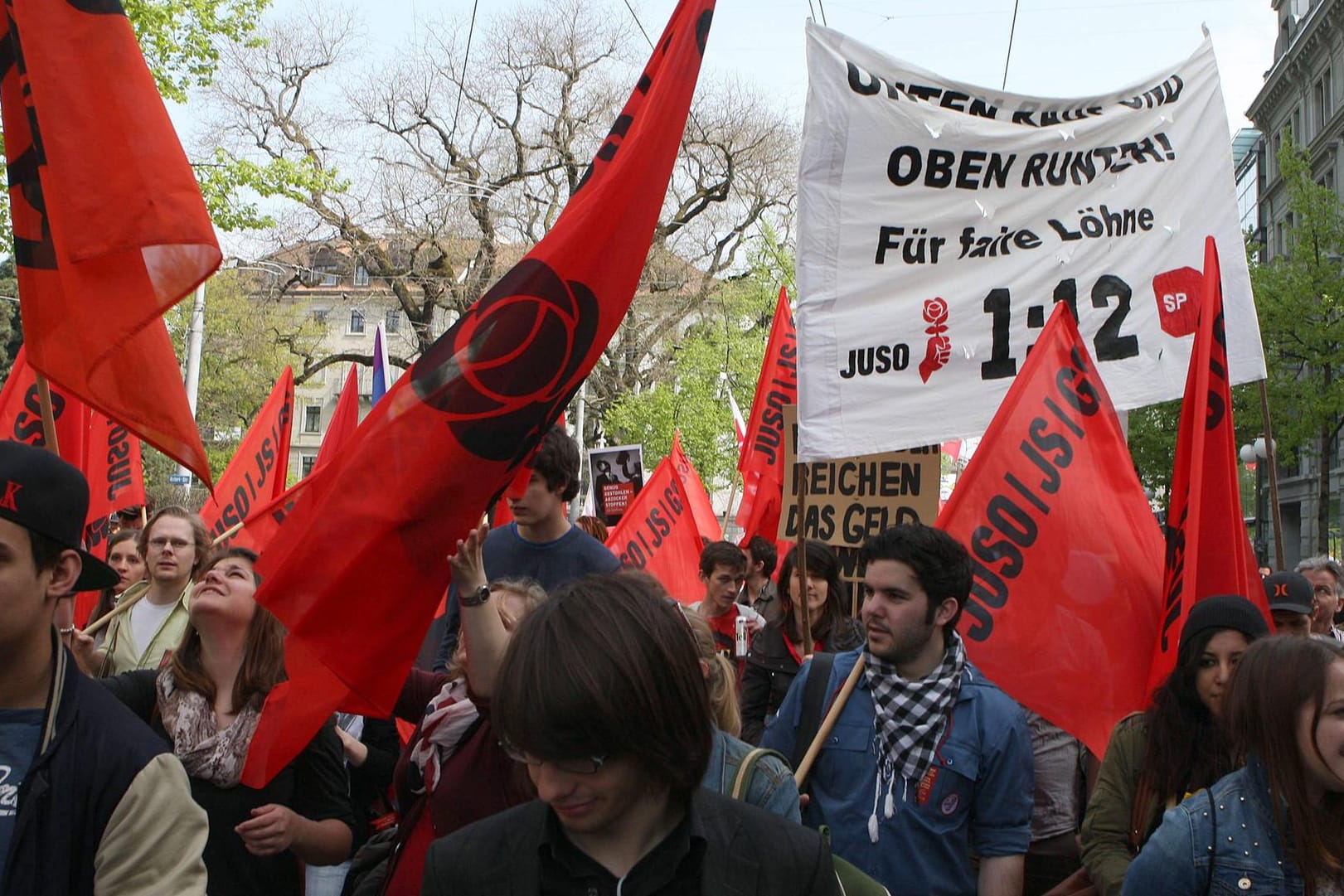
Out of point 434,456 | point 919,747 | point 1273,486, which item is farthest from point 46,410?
point 1273,486

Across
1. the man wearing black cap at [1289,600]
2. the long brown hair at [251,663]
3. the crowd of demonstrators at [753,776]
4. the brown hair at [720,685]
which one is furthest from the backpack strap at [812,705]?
the man wearing black cap at [1289,600]

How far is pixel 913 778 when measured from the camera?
3.50m

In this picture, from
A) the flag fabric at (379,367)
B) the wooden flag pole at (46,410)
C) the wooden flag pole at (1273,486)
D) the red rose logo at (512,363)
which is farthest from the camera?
the flag fabric at (379,367)

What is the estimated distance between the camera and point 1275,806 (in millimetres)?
2609

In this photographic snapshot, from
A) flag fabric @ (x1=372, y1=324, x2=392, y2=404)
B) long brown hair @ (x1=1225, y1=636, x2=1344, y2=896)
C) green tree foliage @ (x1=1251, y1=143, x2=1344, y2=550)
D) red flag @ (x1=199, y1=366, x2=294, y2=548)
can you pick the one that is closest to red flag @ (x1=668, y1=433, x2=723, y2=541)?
flag fabric @ (x1=372, y1=324, x2=392, y2=404)

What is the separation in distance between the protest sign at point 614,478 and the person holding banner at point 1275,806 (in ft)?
40.3

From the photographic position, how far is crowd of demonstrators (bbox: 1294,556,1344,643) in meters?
7.84

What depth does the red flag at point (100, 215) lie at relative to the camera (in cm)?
365

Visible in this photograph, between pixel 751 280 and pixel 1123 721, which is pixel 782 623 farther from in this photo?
pixel 751 280

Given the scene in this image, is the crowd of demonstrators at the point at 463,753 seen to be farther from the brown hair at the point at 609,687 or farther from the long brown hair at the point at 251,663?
the brown hair at the point at 609,687

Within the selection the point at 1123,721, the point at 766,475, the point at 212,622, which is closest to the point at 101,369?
the point at 212,622

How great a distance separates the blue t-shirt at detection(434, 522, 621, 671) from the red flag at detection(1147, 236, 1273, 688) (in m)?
1.89

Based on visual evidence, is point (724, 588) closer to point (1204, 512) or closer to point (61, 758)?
point (1204, 512)

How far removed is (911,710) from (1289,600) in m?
2.91
